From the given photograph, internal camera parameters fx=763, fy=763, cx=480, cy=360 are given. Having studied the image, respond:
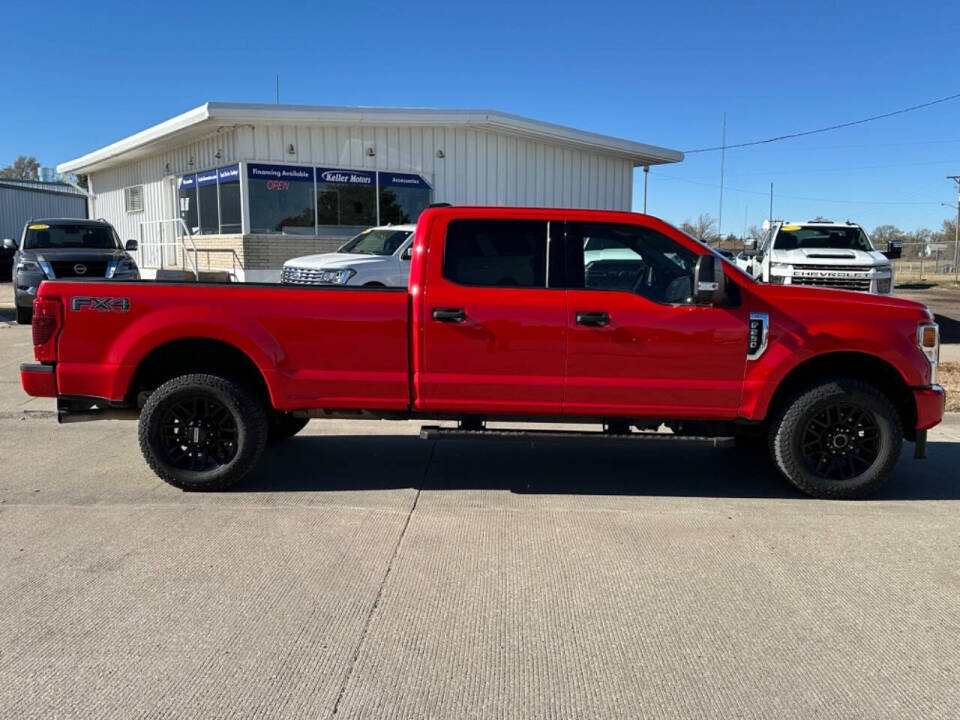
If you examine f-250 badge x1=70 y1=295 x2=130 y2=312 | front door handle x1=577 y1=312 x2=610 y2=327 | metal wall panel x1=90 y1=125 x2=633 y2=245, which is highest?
metal wall panel x1=90 y1=125 x2=633 y2=245

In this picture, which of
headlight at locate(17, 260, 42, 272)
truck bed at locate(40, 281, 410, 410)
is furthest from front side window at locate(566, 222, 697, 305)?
headlight at locate(17, 260, 42, 272)

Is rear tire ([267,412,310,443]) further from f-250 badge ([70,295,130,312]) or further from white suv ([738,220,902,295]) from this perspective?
white suv ([738,220,902,295])

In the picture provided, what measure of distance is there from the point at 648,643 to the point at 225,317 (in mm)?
3349

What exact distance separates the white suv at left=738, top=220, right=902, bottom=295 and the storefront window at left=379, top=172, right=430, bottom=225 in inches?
304

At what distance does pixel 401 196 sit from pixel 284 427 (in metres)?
12.6

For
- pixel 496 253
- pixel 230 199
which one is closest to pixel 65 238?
pixel 230 199

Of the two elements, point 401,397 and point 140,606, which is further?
point 401,397

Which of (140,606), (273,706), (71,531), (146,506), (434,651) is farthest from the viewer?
(146,506)

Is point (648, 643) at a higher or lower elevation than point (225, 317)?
lower

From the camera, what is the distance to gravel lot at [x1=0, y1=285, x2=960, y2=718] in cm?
297

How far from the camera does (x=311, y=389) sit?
5.22m

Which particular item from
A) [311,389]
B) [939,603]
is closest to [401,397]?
[311,389]

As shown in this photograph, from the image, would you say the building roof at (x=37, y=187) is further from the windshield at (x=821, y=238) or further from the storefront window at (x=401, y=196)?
the windshield at (x=821, y=238)

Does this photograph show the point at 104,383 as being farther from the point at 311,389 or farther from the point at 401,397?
the point at 401,397
